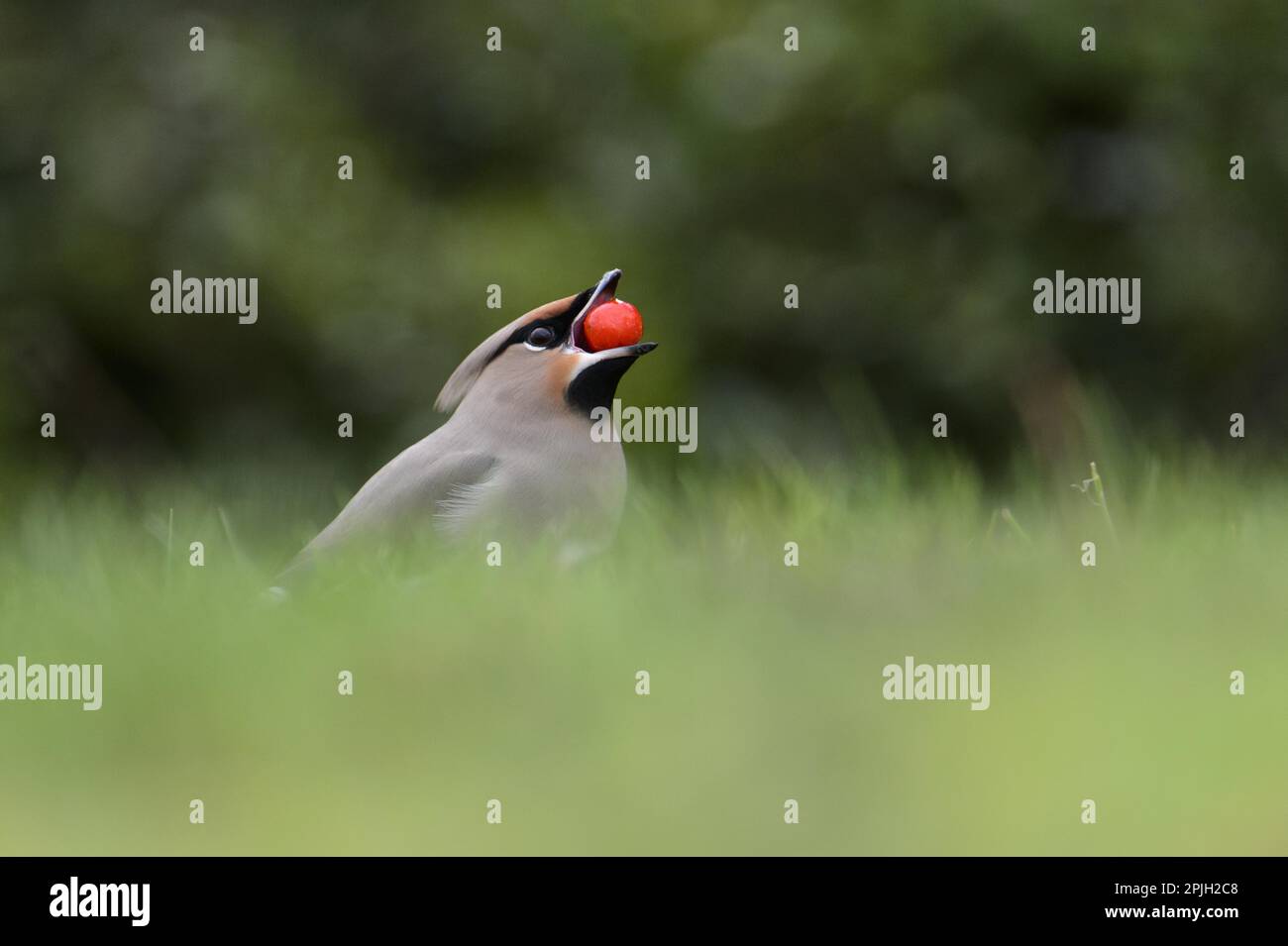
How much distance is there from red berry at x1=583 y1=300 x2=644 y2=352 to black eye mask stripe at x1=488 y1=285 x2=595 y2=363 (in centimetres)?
10

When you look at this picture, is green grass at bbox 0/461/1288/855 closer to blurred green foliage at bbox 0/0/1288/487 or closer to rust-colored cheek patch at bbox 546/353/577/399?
rust-colored cheek patch at bbox 546/353/577/399

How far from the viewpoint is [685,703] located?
3.55 m

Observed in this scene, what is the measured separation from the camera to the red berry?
593 centimetres

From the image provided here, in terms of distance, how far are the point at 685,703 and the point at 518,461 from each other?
2154mm

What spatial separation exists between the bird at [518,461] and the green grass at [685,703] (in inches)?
12.6

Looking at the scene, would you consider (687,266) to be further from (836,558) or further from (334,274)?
(836,558)

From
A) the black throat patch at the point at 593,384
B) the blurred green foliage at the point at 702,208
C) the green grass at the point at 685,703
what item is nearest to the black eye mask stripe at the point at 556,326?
the black throat patch at the point at 593,384

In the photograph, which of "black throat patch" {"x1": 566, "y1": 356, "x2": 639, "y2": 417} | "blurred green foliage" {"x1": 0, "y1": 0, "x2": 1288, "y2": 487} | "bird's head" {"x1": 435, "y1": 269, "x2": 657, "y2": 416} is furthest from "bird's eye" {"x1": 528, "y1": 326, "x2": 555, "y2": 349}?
"blurred green foliage" {"x1": 0, "y1": 0, "x2": 1288, "y2": 487}

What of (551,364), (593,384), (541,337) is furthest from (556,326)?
(593,384)

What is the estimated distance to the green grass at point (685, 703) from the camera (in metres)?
3.10

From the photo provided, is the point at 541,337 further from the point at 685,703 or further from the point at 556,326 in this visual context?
the point at 685,703

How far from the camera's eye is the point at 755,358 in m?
9.97

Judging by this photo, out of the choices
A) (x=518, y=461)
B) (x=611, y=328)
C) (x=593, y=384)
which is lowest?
(x=518, y=461)

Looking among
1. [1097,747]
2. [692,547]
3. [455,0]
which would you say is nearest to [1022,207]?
[455,0]
